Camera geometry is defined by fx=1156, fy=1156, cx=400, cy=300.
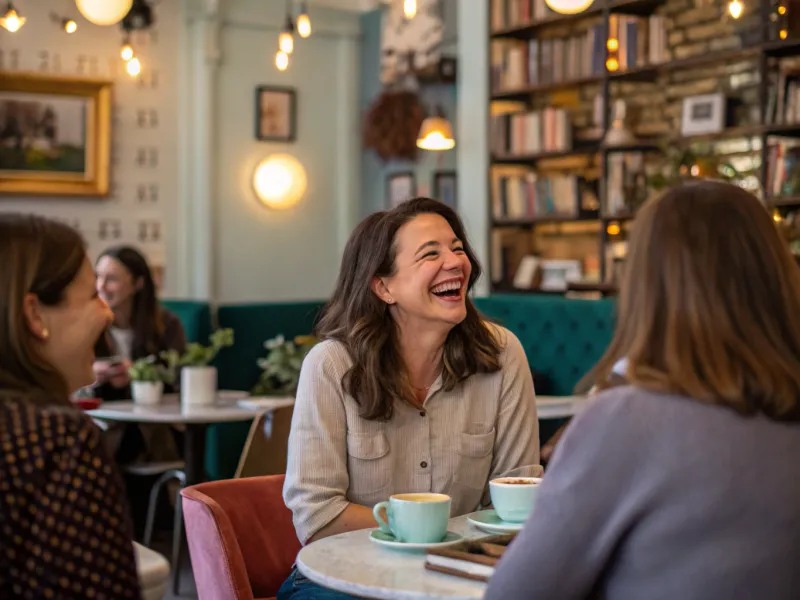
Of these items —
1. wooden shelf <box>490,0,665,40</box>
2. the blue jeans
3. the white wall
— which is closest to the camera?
the blue jeans

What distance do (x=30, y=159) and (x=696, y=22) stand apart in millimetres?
4463

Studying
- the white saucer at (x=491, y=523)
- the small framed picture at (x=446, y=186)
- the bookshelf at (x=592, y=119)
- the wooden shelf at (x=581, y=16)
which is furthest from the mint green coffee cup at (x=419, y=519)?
the small framed picture at (x=446, y=186)

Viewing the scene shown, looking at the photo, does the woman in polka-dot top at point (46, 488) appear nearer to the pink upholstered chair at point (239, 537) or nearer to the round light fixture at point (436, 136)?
the pink upholstered chair at point (239, 537)

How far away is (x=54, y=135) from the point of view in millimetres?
7949

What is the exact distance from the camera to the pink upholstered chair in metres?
2.31

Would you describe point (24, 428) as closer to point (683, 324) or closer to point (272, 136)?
point (683, 324)

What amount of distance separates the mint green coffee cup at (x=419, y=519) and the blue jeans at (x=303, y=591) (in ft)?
1.13

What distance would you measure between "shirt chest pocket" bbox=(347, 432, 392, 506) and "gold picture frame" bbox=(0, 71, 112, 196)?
6035 mm

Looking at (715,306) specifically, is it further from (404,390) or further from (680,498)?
(404,390)

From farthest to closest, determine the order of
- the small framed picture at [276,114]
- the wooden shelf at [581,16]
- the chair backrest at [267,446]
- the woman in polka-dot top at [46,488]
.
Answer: the small framed picture at [276,114] < the wooden shelf at [581,16] < the chair backrest at [267,446] < the woman in polka-dot top at [46,488]

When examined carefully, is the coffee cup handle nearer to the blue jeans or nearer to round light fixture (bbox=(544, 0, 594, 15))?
the blue jeans

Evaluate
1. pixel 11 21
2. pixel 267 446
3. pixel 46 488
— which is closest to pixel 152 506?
pixel 267 446

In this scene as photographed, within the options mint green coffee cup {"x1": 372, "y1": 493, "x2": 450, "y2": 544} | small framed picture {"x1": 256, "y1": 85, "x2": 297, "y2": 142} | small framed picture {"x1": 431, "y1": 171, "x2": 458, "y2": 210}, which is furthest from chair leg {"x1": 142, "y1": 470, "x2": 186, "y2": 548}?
small framed picture {"x1": 256, "y1": 85, "x2": 297, "y2": 142}

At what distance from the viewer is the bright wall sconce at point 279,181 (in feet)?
28.7
